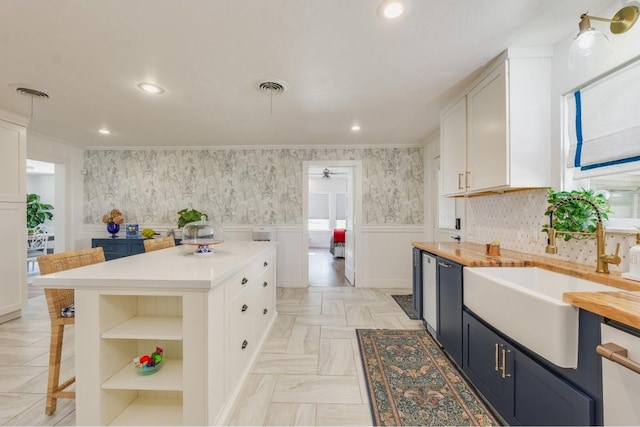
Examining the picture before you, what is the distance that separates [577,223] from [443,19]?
1400 mm

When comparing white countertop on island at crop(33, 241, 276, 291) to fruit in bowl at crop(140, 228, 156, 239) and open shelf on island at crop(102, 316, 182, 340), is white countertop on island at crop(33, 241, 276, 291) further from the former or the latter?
fruit in bowl at crop(140, 228, 156, 239)

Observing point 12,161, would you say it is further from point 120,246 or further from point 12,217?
point 120,246

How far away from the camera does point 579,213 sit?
153 centimetres

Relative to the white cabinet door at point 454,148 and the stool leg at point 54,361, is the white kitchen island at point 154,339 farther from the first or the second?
the white cabinet door at point 454,148

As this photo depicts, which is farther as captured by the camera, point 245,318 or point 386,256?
point 386,256

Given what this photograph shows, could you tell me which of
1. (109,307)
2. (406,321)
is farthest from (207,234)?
(406,321)

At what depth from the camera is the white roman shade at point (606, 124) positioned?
1.40 metres

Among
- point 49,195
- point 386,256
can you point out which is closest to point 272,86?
point 386,256

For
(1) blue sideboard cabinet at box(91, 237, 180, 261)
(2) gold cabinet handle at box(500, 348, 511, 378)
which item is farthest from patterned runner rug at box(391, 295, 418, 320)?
(1) blue sideboard cabinet at box(91, 237, 180, 261)

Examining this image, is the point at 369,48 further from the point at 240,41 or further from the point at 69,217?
the point at 69,217

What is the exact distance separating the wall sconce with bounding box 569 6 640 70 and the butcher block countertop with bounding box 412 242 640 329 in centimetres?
106

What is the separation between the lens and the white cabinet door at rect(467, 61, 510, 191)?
6.39 feet

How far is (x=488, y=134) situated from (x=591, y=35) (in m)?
0.88

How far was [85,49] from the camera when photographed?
6.07ft
